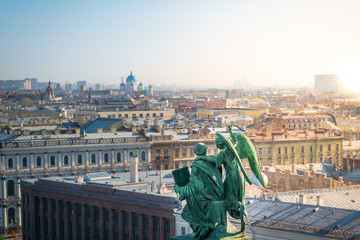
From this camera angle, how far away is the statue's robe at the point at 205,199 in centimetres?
1617

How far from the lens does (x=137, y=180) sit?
56188mm

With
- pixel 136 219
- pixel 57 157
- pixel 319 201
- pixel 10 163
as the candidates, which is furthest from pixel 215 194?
pixel 57 157

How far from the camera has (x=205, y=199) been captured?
1628 cm

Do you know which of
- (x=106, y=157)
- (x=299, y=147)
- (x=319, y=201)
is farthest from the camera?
(x=299, y=147)

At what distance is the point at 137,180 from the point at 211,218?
40.3m

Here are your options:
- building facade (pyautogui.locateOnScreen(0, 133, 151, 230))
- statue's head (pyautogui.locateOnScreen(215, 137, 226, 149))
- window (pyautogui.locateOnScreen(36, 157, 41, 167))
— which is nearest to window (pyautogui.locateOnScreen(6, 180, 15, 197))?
building facade (pyautogui.locateOnScreen(0, 133, 151, 230))

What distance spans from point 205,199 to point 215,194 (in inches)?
10.1

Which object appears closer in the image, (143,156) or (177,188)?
(177,188)

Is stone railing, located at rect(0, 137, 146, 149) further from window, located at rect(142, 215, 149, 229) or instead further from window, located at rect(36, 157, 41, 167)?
window, located at rect(142, 215, 149, 229)

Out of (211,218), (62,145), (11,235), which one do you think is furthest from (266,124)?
(211,218)

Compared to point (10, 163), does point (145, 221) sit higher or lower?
lower

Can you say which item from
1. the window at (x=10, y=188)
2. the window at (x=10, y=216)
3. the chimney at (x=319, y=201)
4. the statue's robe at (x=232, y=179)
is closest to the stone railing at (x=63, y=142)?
the window at (x=10, y=188)

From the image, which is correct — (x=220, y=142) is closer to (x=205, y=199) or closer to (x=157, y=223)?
(x=205, y=199)

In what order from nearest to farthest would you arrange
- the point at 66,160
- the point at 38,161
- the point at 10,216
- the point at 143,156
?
the point at 10,216
the point at 38,161
the point at 66,160
the point at 143,156
